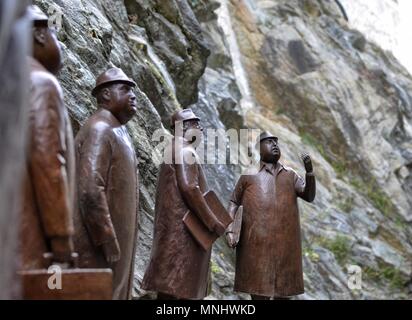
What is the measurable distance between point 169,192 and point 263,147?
1.68 metres

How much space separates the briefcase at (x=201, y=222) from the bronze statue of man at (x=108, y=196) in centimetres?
97

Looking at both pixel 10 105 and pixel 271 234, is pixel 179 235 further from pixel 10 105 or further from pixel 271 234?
pixel 10 105

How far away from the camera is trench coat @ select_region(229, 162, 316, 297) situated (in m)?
7.24

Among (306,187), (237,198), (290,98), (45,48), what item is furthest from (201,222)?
(290,98)

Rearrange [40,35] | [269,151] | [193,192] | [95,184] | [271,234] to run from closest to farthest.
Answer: [40,35], [95,184], [193,192], [271,234], [269,151]

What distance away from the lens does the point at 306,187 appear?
24.7 ft

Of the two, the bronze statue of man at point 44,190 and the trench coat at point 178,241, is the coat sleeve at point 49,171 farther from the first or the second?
the trench coat at point 178,241

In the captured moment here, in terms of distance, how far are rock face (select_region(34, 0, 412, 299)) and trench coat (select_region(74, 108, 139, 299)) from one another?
7.15ft

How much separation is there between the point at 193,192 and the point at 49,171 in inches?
95.6

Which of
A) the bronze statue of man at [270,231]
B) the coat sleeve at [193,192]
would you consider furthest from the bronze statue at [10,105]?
the bronze statue of man at [270,231]

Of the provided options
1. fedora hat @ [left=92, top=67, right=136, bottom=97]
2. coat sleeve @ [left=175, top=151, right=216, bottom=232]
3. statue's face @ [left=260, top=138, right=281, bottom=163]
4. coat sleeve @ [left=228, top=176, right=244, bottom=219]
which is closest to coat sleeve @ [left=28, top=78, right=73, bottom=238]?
fedora hat @ [left=92, top=67, right=136, bottom=97]

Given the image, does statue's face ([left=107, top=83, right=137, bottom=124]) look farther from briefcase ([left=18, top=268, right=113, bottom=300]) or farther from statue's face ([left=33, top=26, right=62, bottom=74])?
briefcase ([left=18, top=268, right=113, bottom=300])

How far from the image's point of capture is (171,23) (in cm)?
1266
